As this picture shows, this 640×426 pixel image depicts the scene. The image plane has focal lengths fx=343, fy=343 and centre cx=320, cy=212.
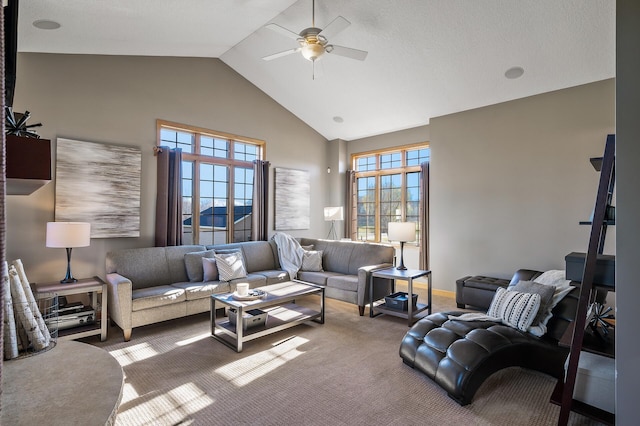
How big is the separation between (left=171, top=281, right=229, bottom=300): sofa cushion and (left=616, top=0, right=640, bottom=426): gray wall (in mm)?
3801

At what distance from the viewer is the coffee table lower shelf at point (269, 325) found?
11.2 feet

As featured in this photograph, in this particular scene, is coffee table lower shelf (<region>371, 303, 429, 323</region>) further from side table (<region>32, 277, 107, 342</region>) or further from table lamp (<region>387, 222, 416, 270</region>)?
side table (<region>32, 277, 107, 342</region>)

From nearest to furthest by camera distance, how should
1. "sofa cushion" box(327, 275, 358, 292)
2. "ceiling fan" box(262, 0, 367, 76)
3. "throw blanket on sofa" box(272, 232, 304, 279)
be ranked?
"ceiling fan" box(262, 0, 367, 76), "sofa cushion" box(327, 275, 358, 292), "throw blanket on sofa" box(272, 232, 304, 279)

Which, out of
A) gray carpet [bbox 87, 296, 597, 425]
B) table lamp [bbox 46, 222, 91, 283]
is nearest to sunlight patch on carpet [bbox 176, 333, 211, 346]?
gray carpet [bbox 87, 296, 597, 425]

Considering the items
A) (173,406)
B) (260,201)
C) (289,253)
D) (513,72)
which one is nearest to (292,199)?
(260,201)

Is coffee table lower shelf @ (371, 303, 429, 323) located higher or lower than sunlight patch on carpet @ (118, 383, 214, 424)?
higher

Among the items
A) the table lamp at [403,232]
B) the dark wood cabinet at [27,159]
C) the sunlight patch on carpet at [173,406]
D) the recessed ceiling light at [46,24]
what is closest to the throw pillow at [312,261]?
the table lamp at [403,232]

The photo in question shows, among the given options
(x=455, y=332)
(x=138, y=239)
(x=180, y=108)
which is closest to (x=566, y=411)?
(x=455, y=332)

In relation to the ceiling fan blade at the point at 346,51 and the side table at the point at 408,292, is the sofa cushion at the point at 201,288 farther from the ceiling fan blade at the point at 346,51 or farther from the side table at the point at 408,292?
the ceiling fan blade at the point at 346,51

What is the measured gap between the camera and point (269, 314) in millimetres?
4078

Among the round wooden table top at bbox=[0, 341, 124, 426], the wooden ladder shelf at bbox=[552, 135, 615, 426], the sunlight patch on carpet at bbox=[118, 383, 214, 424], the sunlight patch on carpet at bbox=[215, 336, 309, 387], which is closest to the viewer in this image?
the round wooden table top at bbox=[0, 341, 124, 426]

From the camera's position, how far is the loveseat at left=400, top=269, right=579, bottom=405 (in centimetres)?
248

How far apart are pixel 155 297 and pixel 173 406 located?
5.38 ft

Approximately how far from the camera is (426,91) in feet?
16.8
